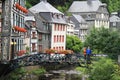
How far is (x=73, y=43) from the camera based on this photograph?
9619 cm

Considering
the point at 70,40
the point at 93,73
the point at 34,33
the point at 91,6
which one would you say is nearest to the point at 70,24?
the point at 70,40

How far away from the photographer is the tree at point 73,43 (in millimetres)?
94137

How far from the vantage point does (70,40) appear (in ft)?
315

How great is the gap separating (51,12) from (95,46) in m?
16.5

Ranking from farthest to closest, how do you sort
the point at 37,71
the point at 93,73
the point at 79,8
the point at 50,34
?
the point at 79,8 → the point at 50,34 → the point at 37,71 → the point at 93,73

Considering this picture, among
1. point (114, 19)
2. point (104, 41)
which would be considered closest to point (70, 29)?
point (104, 41)

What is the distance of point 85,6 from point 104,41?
223 ft

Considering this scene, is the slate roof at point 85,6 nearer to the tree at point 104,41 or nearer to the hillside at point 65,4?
the hillside at point 65,4

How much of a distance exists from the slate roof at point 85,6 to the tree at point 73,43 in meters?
40.5

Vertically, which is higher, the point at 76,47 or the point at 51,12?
the point at 51,12

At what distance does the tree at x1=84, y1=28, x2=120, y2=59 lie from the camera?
2790 inches

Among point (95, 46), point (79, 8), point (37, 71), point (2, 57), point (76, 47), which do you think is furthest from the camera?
point (79, 8)

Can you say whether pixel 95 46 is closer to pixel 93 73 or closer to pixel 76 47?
pixel 76 47

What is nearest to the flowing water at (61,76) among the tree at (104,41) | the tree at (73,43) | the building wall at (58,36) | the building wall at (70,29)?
the tree at (104,41)
